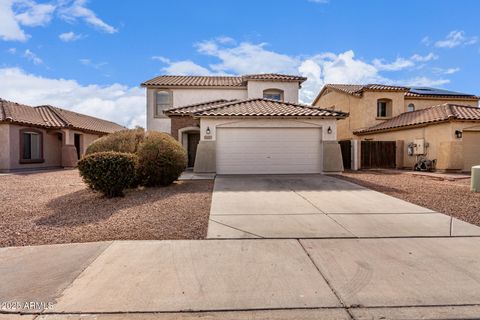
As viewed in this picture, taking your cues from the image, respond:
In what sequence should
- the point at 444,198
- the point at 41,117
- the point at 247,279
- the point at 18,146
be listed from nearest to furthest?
1. the point at 247,279
2. the point at 444,198
3. the point at 18,146
4. the point at 41,117

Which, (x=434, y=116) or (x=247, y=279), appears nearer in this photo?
(x=247, y=279)

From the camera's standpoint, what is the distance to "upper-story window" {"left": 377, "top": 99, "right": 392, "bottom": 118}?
24.7 metres

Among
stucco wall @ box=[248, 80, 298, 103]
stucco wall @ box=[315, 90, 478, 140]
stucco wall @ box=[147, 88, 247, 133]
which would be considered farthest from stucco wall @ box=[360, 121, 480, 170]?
stucco wall @ box=[147, 88, 247, 133]

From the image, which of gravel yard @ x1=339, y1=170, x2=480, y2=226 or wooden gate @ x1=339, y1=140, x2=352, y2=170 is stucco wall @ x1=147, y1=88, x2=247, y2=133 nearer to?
wooden gate @ x1=339, y1=140, x2=352, y2=170

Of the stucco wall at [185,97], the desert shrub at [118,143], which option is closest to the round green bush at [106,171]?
the desert shrub at [118,143]

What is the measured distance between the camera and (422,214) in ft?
23.4

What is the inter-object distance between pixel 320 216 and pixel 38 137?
21.5 metres

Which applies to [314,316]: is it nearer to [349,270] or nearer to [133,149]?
[349,270]

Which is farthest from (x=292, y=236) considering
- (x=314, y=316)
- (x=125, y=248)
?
(x=125, y=248)

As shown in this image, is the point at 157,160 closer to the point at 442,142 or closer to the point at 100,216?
the point at 100,216

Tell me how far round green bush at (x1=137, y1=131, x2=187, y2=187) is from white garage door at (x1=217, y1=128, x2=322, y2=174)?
3881 mm

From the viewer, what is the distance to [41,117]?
2233 centimetres

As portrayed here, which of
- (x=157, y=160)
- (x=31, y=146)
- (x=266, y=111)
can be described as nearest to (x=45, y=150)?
(x=31, y=146)

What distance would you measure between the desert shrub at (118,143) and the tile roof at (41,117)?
1122 centimetres
